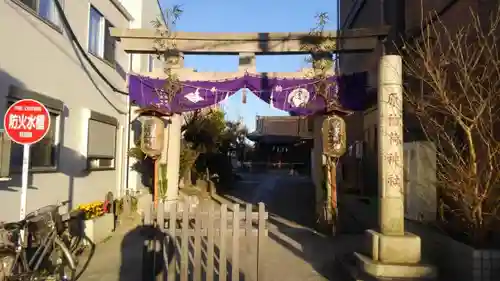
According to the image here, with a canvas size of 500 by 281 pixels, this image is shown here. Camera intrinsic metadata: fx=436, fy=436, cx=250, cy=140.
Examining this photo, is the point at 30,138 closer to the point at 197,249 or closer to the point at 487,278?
the point at 197,249

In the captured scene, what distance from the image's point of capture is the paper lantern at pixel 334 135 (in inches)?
398

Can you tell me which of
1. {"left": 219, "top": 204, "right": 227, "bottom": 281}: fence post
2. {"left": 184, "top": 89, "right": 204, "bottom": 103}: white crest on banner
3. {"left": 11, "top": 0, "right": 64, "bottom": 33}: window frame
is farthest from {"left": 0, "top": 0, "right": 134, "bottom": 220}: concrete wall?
{"left": 219, "top": 204, "right": 227, "bottom": 281}: fence post

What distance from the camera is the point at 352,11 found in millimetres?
19609

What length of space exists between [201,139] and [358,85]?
9.44 meters

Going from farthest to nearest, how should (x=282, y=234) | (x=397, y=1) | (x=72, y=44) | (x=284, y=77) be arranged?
(x=397, y=1) → (x=284, y=77) → (x=282, y=234) → (x=72, y=44)

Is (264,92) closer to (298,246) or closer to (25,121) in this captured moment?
(298,246)

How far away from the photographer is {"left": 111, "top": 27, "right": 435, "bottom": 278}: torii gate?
20.7ft

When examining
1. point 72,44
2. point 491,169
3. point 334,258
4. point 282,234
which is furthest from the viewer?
point 282,234

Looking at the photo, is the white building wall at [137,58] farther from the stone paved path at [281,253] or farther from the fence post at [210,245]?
the fence post at [210,245]

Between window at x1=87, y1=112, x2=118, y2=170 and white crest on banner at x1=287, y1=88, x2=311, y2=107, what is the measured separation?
4984 mm

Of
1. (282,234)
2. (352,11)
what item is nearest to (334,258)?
(282,234)

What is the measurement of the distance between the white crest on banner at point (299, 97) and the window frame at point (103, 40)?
5.17 metres

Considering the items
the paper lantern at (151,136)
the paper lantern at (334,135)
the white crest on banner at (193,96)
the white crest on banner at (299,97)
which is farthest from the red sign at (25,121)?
the white crest on banner at (299,97)

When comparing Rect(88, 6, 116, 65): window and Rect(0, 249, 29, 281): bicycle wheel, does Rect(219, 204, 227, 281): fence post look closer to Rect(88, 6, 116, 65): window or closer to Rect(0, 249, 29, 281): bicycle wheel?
Rect(0, 249, 29, 281): bicycle wheel
